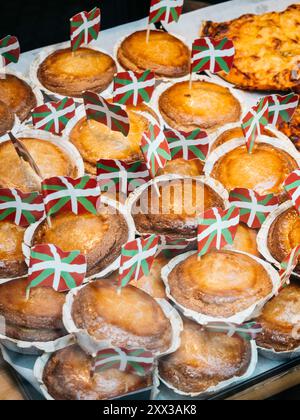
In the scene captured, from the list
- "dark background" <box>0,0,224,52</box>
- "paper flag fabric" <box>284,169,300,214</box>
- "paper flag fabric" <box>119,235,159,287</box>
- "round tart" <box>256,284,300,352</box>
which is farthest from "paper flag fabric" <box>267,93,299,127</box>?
"dark background" <box>0,0,224,52</box>

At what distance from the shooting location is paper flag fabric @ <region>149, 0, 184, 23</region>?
4551mm

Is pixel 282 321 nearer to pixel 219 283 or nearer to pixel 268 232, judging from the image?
pixel 219 283

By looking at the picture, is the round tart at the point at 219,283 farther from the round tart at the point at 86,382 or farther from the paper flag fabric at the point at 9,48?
the paper flag fabric at the point at 9,48

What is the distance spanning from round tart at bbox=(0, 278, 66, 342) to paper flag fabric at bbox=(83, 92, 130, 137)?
44.4 inches

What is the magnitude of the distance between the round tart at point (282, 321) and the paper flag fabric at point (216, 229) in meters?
0.42

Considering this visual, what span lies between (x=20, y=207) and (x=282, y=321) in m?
1.47

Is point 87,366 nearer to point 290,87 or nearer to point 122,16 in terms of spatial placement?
point 290,87

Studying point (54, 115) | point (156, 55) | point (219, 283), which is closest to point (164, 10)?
point (156, 55)

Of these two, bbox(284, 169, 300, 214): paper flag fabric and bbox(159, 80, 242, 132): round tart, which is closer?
bbox(284, 169, 300, 214): paper flag fabric

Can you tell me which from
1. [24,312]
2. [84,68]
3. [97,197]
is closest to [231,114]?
[84,68]

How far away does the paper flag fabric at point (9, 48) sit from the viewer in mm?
4113

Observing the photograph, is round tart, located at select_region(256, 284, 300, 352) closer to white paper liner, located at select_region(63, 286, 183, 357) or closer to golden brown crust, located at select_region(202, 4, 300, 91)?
white paper liner, located at select_region(63, 286, 183, 357)

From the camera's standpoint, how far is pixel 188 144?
12.2ft

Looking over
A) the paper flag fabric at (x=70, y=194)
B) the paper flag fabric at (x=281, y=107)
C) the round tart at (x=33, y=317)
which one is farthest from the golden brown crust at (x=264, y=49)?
the round tart at (x=33, y=317)
